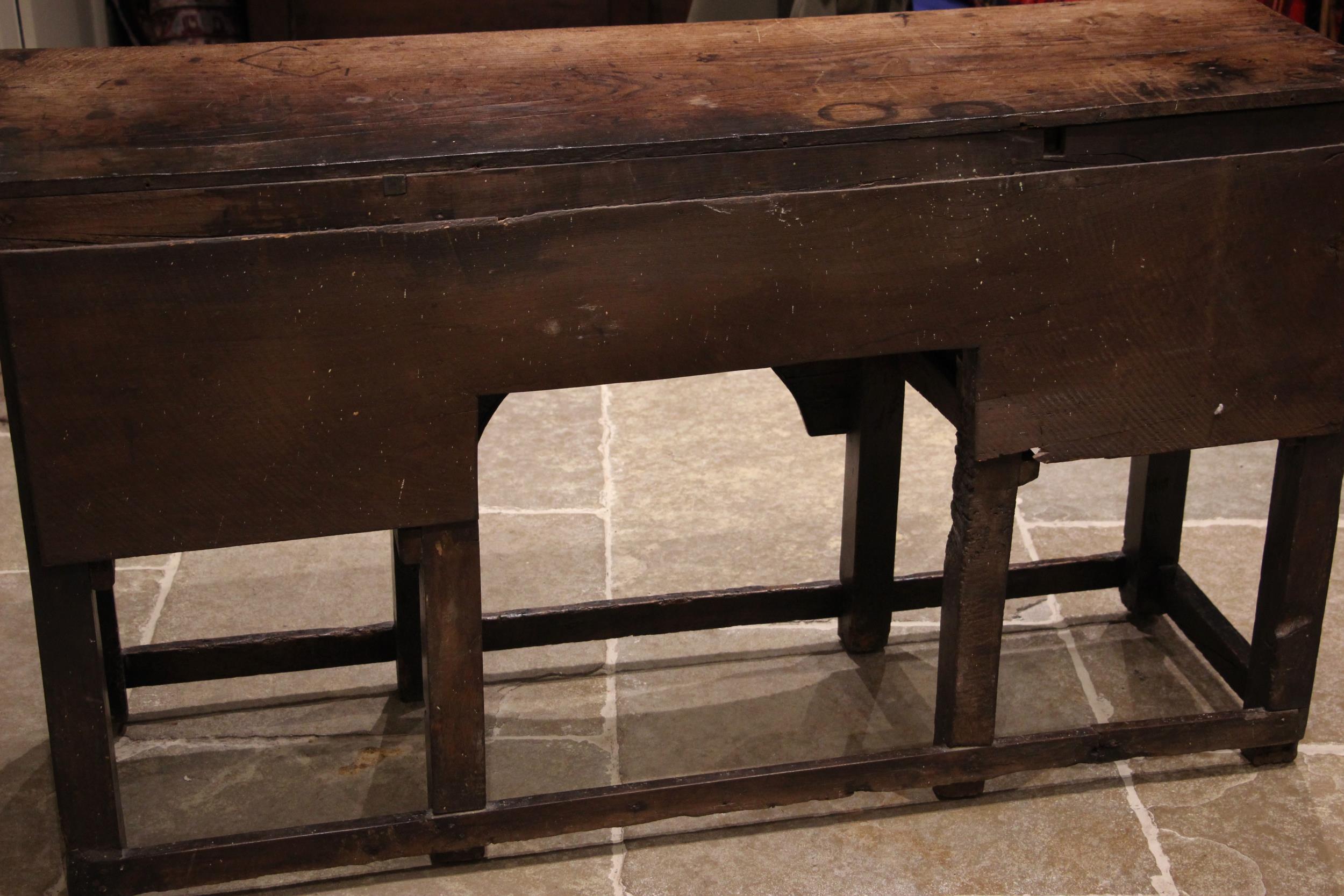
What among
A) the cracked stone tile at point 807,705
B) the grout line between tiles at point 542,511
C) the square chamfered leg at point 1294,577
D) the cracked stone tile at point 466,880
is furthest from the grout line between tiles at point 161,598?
the square chamfered leg at point 1294,577

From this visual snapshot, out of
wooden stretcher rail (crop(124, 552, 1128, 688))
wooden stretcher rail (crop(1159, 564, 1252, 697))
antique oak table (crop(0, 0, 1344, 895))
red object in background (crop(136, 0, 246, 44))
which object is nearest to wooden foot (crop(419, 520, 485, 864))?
antique oak table (crop(0, 0, 1344, 895))

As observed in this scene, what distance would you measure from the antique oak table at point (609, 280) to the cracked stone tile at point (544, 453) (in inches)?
54.7

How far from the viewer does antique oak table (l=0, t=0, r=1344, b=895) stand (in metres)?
1.99

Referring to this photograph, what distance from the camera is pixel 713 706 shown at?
2.90 metres

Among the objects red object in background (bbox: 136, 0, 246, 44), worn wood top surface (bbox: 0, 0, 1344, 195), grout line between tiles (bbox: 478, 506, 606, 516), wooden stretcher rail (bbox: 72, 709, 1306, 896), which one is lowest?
grout line between tiles (bbox: 478, 506, 606, 516)

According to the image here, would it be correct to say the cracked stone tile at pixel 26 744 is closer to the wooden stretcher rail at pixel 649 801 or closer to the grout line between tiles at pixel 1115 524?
the wooden stretcher rail at pixel 649 801

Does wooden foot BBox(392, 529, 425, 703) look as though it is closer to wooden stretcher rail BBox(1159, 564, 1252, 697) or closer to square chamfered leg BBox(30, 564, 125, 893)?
square chamfered leg BBox(30, 564, 125, 893)

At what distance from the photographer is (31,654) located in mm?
3051

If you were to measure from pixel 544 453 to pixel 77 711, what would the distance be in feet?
6.35

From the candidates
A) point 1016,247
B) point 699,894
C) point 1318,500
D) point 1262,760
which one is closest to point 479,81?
point 1016,247

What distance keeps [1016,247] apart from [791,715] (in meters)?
1.07

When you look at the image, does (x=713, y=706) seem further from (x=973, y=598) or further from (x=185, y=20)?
(x=185, y=20)

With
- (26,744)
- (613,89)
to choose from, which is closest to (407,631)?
(26,744)

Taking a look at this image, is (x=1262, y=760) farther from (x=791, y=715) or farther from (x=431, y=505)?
(x=431, y=505)
